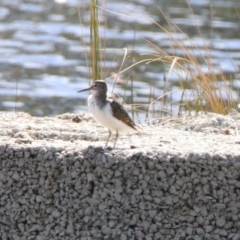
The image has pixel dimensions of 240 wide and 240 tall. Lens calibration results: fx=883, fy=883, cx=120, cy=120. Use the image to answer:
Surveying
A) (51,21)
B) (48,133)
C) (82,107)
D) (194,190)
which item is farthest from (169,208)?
(51,21)

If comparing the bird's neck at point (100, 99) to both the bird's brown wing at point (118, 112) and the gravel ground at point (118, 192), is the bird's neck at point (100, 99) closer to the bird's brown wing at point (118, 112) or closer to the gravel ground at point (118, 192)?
the bird's brown wing at point (118, 112)

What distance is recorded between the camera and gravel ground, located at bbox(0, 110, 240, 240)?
549 centimetres

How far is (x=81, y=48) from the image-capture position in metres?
12.8

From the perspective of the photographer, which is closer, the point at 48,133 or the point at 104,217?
the point at 104,217

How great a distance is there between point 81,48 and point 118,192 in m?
7.42

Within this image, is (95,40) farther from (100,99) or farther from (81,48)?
(81,48)

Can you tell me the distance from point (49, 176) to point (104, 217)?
0.44m

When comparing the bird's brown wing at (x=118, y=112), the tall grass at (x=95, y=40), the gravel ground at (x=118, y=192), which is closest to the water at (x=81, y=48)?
the tall grass at (x=95, y=40)

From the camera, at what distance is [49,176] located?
18.4ft

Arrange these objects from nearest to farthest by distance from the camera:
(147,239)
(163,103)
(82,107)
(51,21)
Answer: (147,239) → (163,103) → (82,107) → (51,21)

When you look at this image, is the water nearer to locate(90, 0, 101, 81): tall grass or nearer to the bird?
locate(90, 0, 101, 81): tall grass

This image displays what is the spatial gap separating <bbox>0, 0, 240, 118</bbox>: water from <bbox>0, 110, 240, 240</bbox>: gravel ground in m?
2.94

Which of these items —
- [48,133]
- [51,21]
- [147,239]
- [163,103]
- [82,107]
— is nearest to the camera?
[147,239]

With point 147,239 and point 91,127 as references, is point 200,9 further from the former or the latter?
point 147,239
